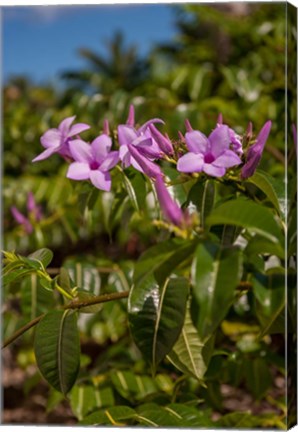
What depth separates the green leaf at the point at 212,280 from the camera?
0.78 m

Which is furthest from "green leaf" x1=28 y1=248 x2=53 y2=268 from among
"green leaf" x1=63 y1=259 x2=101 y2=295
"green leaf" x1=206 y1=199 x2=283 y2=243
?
"green leaf" x1=63 y1=259 x2=101 y2=295

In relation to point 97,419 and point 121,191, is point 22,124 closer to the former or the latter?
point 121,191

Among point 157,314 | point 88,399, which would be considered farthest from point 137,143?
point 88,399

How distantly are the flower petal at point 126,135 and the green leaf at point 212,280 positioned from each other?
37 centimetres

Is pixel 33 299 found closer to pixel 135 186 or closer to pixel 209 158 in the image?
pixel 135 186

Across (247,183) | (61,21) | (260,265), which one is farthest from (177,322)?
(61,21)

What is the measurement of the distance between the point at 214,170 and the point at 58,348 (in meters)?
0.35

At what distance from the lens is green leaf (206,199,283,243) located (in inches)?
32.2

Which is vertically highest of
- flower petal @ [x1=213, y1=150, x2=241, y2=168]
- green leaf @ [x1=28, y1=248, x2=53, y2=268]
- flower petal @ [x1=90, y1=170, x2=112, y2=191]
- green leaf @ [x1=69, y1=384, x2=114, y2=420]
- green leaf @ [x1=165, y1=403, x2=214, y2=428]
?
flower petal @ [x1=213, y1=150, x2=241, y2=168]

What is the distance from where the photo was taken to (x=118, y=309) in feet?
6.11

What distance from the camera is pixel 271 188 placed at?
3.57ft

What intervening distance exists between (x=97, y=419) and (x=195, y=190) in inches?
16.3

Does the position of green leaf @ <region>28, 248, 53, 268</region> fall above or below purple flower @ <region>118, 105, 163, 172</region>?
below

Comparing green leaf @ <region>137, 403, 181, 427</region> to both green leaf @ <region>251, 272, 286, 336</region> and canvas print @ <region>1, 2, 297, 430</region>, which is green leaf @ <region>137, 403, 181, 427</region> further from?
green leaf @ <region>251, 272, 286, 336</region>
